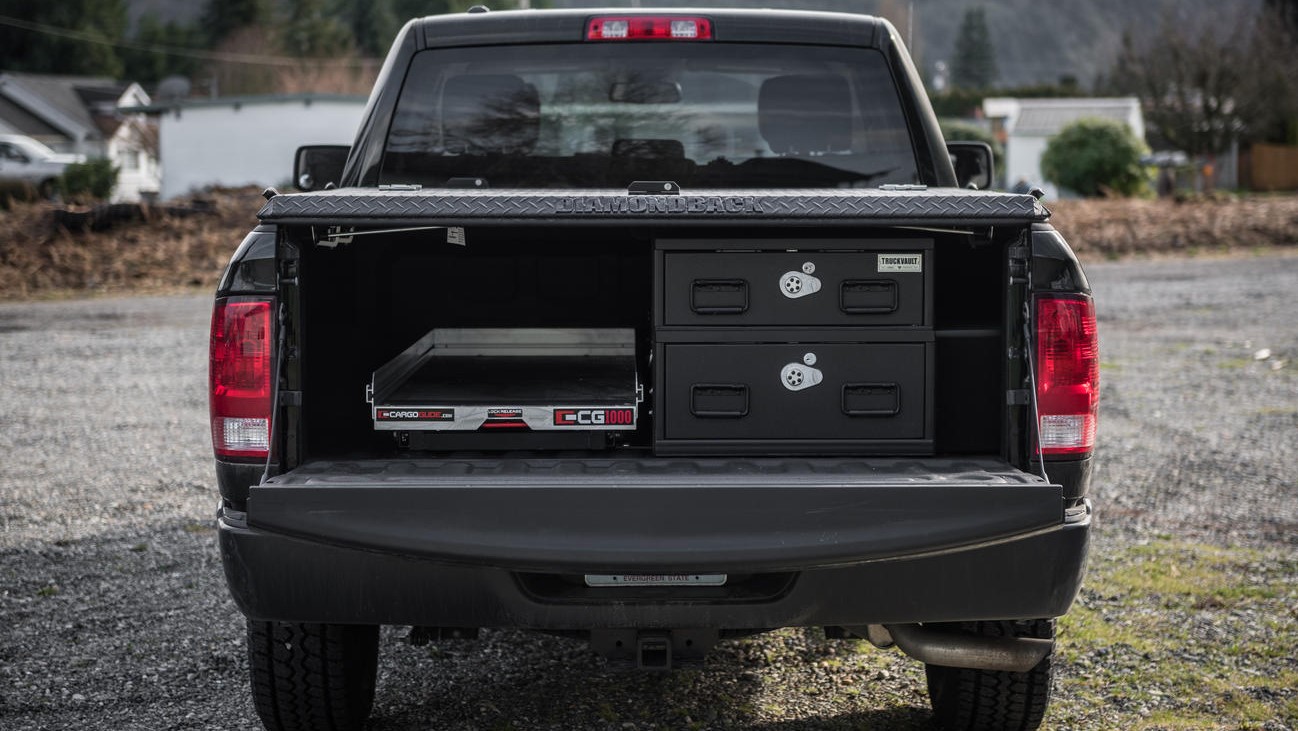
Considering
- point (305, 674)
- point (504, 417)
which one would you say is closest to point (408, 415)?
point (504, 417)

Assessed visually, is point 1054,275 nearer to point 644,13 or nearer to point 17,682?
point 644,13

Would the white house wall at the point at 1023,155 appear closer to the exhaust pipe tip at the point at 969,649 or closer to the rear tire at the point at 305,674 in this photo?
the exhaust pipe tip at the point at 969,649

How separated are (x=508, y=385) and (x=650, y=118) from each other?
141cm

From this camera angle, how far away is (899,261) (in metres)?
3.07

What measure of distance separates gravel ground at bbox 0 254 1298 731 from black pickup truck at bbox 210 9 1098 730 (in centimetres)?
51

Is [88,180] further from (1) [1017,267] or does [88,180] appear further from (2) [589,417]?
(1) [1017,267]

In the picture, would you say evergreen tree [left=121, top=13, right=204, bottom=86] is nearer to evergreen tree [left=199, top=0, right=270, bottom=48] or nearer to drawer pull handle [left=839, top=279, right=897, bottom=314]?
evergreen tree [left=199, top=0, right=270, bottom=48]

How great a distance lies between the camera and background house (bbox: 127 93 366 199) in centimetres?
3762

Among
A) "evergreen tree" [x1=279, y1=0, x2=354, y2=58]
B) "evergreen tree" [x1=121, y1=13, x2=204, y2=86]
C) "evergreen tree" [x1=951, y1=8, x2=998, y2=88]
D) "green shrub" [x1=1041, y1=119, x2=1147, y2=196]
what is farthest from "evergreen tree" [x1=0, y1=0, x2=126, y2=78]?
"evergreen tree" [x1=951, y1=8, x2=998, y2=88]

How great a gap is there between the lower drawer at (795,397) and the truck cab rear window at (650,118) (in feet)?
4.17

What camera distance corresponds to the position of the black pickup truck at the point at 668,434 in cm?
272

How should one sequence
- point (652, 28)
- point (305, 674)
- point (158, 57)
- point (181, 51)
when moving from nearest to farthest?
point (305, 674)
point (652, 28)
point (181, 51)
point (158, 57)

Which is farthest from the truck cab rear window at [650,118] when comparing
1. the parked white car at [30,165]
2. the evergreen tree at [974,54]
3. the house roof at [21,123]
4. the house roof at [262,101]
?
the evergreen tree at [974,54]

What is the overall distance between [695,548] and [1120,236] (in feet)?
64.8
